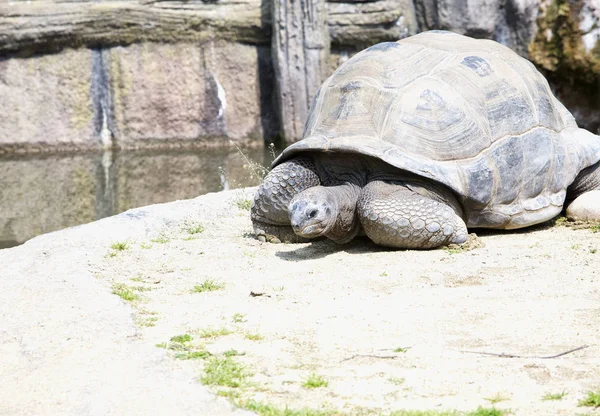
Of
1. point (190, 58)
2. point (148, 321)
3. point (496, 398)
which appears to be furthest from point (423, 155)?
point (190, 58)

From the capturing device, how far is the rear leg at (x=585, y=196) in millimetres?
6059

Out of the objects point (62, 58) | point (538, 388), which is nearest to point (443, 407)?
point (538, 388)

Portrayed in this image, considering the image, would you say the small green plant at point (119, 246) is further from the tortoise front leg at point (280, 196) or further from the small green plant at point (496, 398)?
the small green plant at point (496, 398)

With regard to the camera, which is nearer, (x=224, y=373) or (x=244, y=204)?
(x=224, y=373)

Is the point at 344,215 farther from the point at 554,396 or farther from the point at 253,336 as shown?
the point at 554,396

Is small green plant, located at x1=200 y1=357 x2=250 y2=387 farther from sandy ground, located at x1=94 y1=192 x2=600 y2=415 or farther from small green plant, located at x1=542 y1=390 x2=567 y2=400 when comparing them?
small green plant, located at x1=542 y1=390 x2=567 y2=400

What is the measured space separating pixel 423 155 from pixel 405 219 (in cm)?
42

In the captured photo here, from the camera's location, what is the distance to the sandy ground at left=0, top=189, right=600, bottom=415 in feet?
10.6

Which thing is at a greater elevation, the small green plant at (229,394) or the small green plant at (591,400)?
the small green plant at (591,400)

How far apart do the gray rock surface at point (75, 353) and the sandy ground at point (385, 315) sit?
0.41 feet

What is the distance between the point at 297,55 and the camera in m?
10.8

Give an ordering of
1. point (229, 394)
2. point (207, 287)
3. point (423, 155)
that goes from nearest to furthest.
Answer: point (229, 394) → point (207, 287) → point (423, 155)

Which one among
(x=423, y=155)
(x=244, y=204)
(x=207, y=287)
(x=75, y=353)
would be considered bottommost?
(x=244, y=204)

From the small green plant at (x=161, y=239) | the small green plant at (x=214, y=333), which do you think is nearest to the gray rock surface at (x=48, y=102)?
the small green plant at (x=161, y=239)
